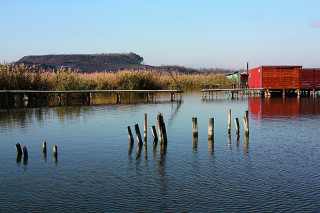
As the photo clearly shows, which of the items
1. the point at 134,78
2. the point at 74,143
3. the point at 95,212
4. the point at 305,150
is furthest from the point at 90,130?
the point at 134,78

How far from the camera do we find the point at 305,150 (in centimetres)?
1590

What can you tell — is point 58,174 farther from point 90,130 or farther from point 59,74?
point 59,74

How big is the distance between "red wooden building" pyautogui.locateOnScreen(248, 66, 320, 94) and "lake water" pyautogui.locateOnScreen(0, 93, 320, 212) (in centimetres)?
3472

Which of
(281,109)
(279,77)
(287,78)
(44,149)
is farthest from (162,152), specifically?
(287,78)

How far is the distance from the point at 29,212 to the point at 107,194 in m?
2.09

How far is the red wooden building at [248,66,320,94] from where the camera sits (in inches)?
2176

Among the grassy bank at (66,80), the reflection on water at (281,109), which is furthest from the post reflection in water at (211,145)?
the grassy bank at (66,80)

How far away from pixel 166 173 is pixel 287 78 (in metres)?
47.0

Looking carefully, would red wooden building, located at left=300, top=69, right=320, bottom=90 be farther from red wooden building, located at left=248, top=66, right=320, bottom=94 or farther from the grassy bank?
the grassy bank

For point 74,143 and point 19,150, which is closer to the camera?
point 19,150

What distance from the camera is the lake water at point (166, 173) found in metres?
9.87

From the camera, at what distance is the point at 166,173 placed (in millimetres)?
12578

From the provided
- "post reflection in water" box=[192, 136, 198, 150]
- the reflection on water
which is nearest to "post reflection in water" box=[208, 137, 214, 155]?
"post reflection in water" box=[192, 136, 198, 150]

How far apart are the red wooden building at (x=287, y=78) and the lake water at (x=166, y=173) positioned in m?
34.7
